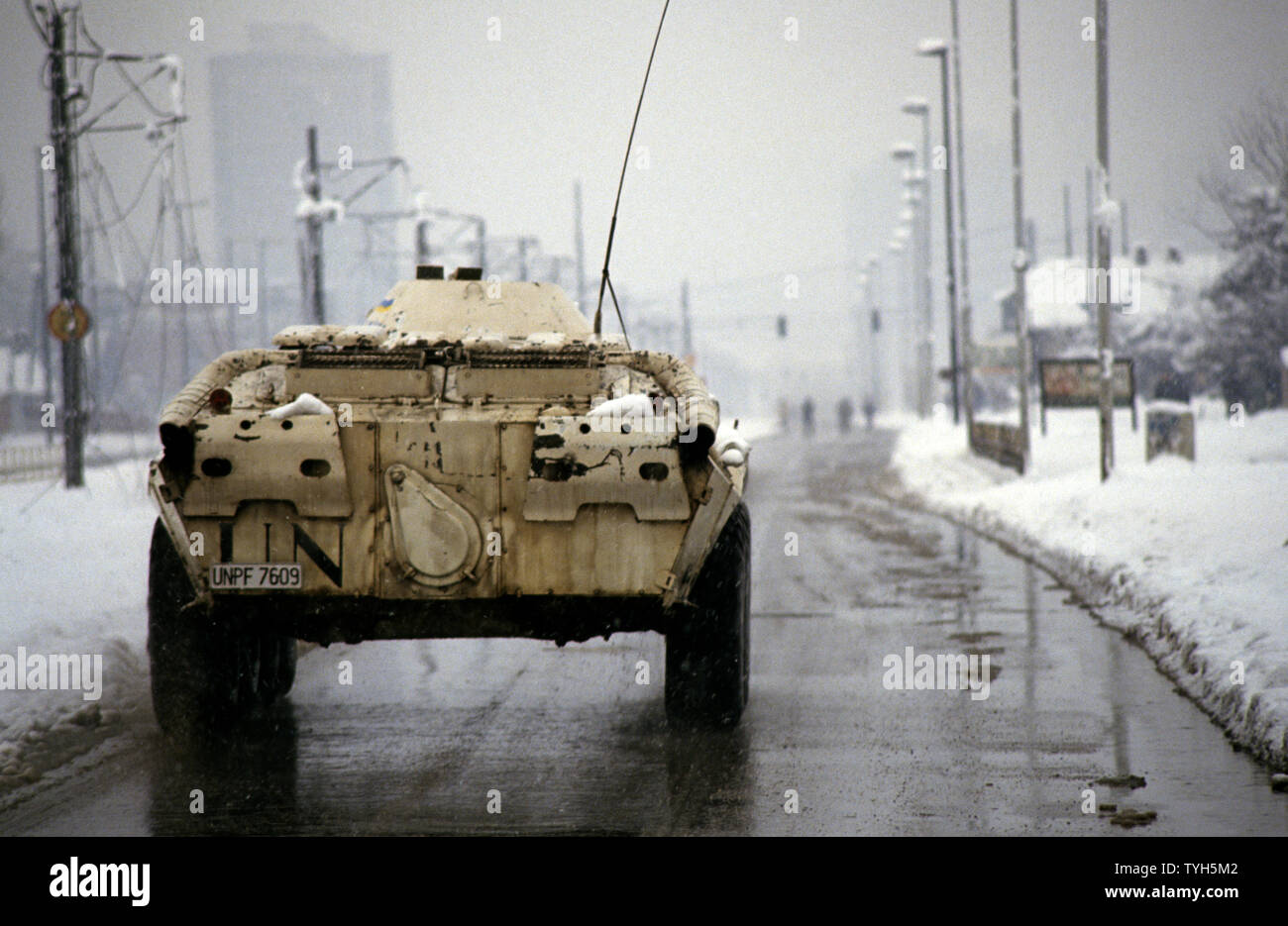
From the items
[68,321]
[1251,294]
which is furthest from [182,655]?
[1251,294]

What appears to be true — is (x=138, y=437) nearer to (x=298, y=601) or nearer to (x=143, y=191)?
(x=143, y=191)

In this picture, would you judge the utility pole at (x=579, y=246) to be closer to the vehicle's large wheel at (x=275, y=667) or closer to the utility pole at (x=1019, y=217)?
the utility pole at (x=1019, y=217)

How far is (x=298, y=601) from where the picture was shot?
8.09 meters

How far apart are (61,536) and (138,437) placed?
53065 millimetres

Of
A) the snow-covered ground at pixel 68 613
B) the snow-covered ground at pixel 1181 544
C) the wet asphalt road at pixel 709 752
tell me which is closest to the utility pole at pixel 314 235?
the snow-covered ground at pixel 68 613

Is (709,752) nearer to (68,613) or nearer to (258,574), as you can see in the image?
(258,574)

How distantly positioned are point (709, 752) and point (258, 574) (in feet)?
7.74

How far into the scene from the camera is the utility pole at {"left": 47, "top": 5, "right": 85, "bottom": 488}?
22953mm

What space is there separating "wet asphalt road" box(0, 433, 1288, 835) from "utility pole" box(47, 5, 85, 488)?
12.5 meters

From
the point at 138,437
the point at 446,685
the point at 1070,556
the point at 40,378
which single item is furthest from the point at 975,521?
the point at 40,378

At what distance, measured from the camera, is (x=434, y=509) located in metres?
7.86

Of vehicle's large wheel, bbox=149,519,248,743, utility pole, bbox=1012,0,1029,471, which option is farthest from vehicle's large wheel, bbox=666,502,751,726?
utility pole, bbox=1012,0,1029,471

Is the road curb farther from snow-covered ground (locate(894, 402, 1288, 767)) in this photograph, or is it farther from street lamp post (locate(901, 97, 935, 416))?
street lamp post (locate(901, 97, 935, 416))
